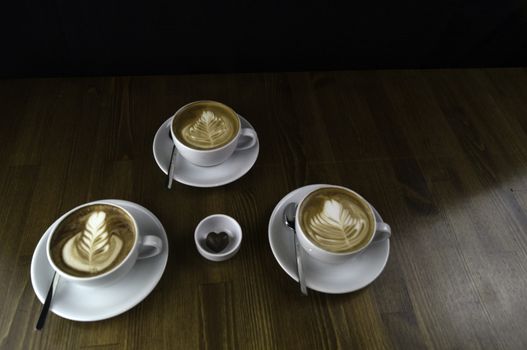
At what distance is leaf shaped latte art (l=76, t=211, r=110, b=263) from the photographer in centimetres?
A: 58

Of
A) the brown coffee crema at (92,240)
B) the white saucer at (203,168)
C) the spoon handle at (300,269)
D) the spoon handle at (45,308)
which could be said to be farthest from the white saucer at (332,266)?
the spoon handle at (45,308)

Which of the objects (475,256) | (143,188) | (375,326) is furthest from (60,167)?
(475,256)

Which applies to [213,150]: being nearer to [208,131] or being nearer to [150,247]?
[208,131]

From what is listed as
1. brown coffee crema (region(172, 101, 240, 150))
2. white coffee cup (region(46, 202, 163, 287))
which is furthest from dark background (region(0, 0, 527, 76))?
white coffee cup (region(46, 202, 163, 287))

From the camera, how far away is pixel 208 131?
0.74 metres

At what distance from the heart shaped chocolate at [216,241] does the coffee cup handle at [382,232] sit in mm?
255

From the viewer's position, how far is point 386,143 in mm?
862

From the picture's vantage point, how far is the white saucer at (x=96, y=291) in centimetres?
58

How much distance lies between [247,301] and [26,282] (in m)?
0.35

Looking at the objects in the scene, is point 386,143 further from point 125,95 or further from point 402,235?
point 125,95

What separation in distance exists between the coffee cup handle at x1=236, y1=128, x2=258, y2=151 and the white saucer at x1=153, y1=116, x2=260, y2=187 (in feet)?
0.05

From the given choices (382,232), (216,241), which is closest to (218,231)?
(216,241)

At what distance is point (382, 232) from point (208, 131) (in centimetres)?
36

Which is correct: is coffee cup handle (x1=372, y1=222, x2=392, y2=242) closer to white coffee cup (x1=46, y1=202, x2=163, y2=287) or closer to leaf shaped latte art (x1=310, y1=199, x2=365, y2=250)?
leaf shaped latte art (x1=310, y1=199, x2=365, y2=250)
